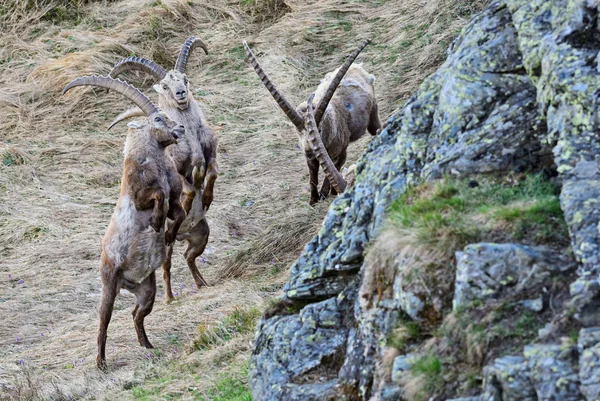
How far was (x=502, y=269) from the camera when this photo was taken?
12.9 feet

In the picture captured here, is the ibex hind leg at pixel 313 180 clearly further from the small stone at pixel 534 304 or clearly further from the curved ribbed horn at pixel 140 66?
the small stone at pixel 534 304

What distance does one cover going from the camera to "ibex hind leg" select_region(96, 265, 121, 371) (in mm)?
8680

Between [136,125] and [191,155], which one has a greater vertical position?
[136,125]

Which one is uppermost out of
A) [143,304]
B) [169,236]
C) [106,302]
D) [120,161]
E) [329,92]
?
[329,92]

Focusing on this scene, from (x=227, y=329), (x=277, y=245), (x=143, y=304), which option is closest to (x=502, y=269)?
(x=227, y=329)

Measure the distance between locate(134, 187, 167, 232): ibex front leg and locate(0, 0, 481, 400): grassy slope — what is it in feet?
3.28

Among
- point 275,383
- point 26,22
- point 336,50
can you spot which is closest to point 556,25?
point 275,383

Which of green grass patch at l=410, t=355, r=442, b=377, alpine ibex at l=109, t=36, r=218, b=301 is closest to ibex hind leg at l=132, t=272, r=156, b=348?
alpine ibex at l=109, t=36, r=218, b=301

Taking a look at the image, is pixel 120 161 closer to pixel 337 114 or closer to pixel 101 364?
pixel 337 114

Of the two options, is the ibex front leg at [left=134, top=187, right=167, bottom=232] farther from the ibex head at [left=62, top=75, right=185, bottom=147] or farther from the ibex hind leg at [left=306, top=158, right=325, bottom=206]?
the ibex hind leg at [left=306, top=158, right=325, bottom=206]

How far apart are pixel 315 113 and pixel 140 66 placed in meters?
2.20

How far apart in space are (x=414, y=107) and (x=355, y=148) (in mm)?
8020

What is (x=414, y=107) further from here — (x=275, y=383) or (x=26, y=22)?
(x=26, y=22)

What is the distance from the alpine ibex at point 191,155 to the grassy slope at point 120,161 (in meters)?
0.49
